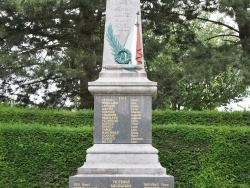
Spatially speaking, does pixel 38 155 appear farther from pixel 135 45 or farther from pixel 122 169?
pixel 135 45

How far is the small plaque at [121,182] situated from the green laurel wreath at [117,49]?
2.10 meters

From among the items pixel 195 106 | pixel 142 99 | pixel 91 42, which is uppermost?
pixel 91 42

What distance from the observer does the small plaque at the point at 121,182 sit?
8016 mm

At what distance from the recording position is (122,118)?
8.61 meters

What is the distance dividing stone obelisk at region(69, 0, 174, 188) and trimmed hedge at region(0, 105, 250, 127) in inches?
120

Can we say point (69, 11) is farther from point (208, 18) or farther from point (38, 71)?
point (208, 18)

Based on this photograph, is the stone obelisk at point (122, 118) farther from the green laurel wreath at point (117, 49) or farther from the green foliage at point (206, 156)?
the green foliage at point (206, 156)

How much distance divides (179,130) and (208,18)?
803cm

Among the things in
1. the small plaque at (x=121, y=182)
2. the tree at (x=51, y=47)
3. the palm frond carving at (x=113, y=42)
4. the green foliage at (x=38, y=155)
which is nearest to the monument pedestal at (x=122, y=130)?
the small plaque at (x=121, y=182)

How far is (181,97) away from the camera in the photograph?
54.7ft

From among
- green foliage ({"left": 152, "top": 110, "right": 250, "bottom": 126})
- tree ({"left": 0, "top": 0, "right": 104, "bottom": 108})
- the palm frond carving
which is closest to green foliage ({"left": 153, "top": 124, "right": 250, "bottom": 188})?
green foliage ({"left": 152, "top": 110, "right": 250, "bottom": 126})

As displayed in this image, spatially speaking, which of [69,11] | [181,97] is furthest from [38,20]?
[181,97]

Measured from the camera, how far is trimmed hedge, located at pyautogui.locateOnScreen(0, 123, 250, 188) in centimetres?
1003

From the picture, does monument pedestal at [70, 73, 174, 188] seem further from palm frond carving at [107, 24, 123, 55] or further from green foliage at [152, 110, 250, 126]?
green foliage at [152, 110, 250, 126]
